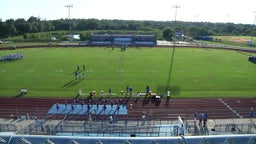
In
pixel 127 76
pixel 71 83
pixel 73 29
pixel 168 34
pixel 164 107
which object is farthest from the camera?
pixel 73 29

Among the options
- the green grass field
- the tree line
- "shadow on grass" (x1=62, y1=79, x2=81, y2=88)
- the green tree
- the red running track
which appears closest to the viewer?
the red running track

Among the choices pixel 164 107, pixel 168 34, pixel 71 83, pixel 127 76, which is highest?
pixel 168 34

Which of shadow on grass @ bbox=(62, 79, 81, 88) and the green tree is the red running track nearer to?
shadow on grass @ bbox=(62, 79, 81, 88)

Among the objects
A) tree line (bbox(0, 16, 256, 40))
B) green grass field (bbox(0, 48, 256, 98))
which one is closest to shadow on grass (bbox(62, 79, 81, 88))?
green grass field (bbox(0, 48, 256, 98))

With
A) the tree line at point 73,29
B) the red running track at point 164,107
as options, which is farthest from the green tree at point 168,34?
the red running track at point 164,107

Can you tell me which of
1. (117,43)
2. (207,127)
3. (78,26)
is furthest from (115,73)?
(78,26)

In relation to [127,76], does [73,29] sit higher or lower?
higher

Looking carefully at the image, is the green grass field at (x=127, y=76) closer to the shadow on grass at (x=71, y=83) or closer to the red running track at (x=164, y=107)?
the shadow on grass at (x=71, y=83)

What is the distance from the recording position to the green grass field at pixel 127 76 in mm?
30453

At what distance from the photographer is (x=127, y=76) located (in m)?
36.8

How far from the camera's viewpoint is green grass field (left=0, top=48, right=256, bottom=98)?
Answer: 3045 cm

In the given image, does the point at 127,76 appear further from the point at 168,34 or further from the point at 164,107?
the point at 168,34

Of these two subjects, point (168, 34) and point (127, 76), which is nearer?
point (127, 76)

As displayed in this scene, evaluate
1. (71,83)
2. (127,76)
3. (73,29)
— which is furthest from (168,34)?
(71,83)
